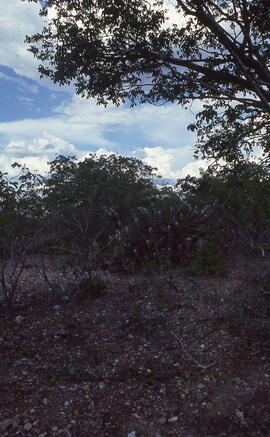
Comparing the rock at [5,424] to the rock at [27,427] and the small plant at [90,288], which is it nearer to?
the rock at [27,427]

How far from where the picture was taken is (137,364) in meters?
4.21

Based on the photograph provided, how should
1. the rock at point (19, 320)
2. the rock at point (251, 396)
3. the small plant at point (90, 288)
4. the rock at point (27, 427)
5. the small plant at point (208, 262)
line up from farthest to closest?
the small plant at point (208, 262)
the small plant at point (90, 288)
the rock at point (19, 320)
the rock at point (251, 396)
the rock at point (27, 427)

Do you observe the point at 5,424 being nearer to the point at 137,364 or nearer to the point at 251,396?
the point at 137,364

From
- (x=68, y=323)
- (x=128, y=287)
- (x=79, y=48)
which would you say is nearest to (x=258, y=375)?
(x=68, y=323)

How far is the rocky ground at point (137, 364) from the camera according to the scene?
3.26 metres

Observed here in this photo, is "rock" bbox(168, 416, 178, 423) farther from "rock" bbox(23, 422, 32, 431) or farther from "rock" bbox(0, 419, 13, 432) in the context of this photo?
"rock" bbox(0, 419, 13, 432)

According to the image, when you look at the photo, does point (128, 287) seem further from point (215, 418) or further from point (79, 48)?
point (79, 48)

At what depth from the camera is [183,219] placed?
823 cm

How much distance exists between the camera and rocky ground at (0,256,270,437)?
3.26m

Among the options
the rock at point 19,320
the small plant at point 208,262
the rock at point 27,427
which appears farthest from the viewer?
the small plant at point 208,262

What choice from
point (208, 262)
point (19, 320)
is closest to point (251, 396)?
point (19, 320)

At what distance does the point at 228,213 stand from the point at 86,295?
3853mm

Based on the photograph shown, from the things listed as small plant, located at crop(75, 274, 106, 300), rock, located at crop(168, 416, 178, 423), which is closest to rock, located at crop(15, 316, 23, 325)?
small plant, located at crop(75, 274, 106, 300)

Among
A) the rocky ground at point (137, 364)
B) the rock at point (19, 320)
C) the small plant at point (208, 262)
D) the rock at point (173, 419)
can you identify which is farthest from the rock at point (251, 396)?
the small plant at point (208, 262)
